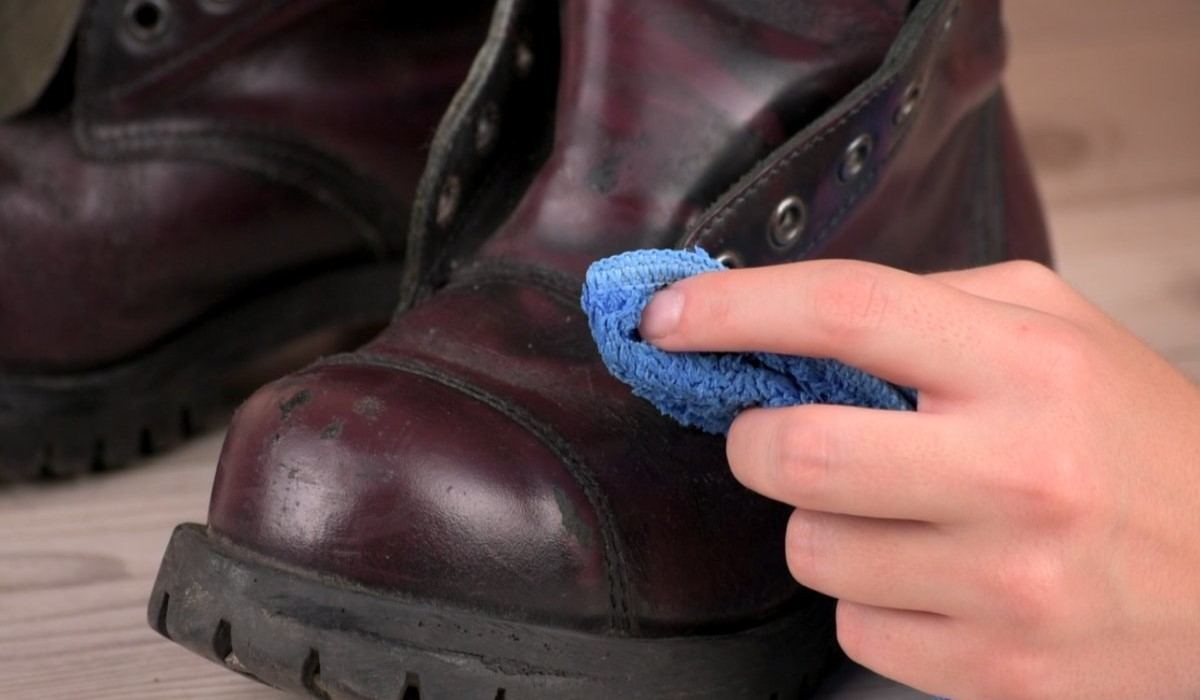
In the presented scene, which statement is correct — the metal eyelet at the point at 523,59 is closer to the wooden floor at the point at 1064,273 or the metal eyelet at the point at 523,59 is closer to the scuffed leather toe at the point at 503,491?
the scuffed leather toe at the point at 503,491

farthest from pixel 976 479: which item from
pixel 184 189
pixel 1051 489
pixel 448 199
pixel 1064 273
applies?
pixel 1064 273

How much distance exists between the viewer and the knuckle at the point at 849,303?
0.56 metres

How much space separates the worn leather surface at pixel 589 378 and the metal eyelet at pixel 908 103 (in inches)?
0.4

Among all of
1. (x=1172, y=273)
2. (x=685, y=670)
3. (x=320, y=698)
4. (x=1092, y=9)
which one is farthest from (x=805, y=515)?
(x=1092, y=9)

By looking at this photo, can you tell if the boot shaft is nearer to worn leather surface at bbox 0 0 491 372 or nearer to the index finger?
the index finger

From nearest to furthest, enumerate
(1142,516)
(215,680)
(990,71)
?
1. (1142,516)
2. (215,680)
3. (990,71)

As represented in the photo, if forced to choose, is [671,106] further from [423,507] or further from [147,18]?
[147,18]

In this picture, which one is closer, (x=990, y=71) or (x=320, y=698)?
(x=320, y=698)

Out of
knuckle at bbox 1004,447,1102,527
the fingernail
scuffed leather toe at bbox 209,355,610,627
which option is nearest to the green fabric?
scuffed leather toe at bbox 209,355,610,627

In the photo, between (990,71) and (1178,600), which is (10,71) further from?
(1178,600)

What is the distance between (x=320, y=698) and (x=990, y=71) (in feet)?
1.54

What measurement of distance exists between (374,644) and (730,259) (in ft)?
0.73

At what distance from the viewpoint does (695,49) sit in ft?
2.41

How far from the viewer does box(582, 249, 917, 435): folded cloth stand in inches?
22.9
